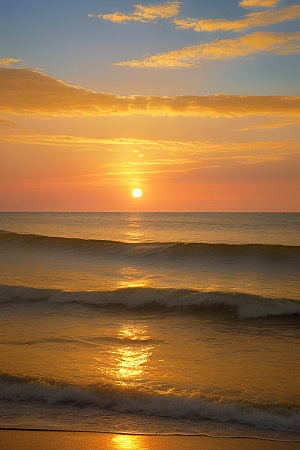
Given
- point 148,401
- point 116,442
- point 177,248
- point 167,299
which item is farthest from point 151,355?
point 177,248

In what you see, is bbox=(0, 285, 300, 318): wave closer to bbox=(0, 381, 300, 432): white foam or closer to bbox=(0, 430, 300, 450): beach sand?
bbox=(0, 381, 300, 432): white foam

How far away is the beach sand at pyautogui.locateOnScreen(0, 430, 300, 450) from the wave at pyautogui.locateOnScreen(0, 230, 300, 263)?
18515 mm

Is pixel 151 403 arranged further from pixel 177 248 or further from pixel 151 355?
pixel 177 248

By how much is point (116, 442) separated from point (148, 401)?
41.8 inches

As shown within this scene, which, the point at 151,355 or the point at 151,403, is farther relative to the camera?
the point at 151,355

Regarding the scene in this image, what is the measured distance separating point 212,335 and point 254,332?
3.80ft

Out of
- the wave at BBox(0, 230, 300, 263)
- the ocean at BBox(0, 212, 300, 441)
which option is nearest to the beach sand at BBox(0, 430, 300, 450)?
the ocean at BBox(0, 212, 300, 441)

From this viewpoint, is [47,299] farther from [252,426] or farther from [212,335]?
[252,426]

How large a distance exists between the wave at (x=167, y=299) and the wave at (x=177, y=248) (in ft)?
35.8

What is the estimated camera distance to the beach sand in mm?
Answer: 4516

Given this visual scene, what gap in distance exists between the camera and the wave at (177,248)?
23750 mm

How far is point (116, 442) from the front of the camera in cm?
461

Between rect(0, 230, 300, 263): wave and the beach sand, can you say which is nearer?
the beach sand

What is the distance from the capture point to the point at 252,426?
511 centimetres
